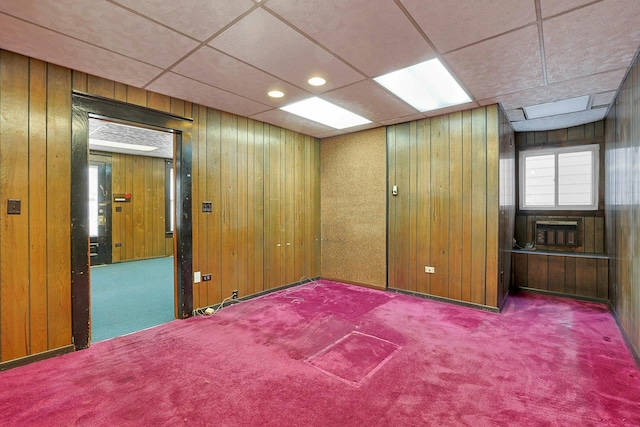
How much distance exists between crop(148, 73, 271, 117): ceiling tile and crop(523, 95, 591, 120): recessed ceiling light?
328 cm

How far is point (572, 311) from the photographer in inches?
147

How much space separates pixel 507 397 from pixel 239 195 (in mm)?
3418

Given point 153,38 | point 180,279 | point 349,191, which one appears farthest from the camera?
point 349,191

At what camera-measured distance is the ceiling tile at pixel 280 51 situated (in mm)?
2055

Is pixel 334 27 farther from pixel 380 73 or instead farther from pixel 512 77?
pixel 512 77

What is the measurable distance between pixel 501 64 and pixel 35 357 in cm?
454

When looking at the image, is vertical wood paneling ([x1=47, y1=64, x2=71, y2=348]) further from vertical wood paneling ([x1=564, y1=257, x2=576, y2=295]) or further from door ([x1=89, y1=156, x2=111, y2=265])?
vertical wood paneling ([x1=564, y1=257, x2=576, y2=295])

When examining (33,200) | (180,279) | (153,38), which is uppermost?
(153,38)

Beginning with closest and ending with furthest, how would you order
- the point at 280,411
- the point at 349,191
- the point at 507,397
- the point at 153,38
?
the point at 280,411, the point at 507,397, the point at 153,38, the point at 349,191

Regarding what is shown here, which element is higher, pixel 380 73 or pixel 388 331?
pixel 380 73

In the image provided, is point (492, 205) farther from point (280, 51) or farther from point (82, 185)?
point (82, 185)

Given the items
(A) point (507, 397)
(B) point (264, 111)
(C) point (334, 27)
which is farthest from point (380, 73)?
(A) point (507, 397)

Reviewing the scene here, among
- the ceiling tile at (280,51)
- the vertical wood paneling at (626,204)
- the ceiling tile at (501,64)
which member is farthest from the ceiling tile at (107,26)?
the vertical wood paneling at (626,204)

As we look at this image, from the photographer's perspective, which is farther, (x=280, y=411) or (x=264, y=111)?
(x=264, y=111)
